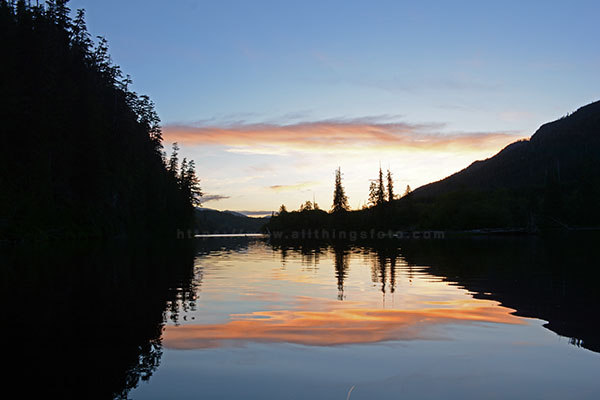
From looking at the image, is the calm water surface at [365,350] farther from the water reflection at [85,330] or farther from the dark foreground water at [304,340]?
the water reflection at [85,330]

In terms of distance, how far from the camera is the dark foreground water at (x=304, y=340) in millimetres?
6656

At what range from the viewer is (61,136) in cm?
6231

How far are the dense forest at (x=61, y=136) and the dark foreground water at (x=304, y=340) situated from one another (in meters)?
41.5

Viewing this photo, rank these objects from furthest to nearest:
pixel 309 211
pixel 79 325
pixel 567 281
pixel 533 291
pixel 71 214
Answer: pixel 309 211 → pixel 71 214 → pixel 567 281 → pixel 533 291 → pixel 79 325

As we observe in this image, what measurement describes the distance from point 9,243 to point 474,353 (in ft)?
168

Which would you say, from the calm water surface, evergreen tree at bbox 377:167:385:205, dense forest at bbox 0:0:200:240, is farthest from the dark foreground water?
evergreen tree at bbox 377:167:385:205

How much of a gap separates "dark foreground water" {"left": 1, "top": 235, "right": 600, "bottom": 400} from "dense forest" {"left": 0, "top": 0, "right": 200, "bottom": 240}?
41.5 metres

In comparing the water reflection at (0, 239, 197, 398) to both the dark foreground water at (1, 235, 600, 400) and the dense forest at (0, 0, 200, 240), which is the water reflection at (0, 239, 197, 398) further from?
the dense forest at (0, 0, 200, 240)

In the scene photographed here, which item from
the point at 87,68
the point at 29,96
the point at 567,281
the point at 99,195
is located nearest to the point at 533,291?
the point at 567,281

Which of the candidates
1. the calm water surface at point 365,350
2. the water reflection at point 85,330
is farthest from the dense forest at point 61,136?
the calm water surface at point 365,350

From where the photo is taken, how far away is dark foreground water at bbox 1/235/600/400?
6656 mm

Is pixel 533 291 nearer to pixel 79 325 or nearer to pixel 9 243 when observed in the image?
pixel 79 325

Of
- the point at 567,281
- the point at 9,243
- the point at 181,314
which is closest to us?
the point at 181,314

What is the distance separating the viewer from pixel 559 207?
142500 millimetres
